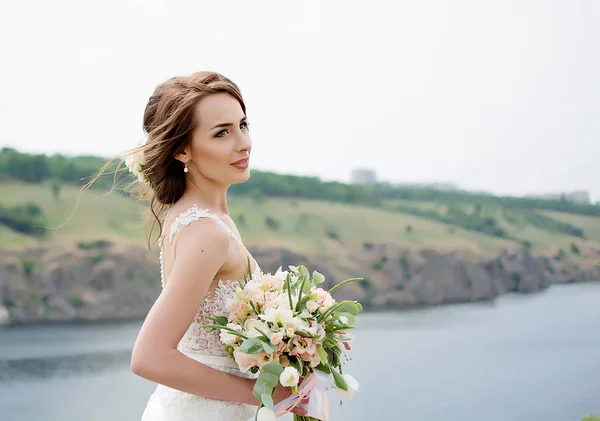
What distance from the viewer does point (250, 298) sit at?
5.34ft

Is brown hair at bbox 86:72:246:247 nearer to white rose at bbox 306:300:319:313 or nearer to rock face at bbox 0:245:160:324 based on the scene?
white rose at bbox 306:300:319:313

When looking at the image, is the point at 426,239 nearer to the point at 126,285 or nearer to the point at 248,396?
the point at 126,285

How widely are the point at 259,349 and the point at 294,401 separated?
0.18 meters

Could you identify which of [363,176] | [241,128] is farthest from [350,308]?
[363,176]

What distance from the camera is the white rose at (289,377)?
59.6 inches

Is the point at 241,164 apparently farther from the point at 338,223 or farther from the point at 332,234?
the point at 338,223

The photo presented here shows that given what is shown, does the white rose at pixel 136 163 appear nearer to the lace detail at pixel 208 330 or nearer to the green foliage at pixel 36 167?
the lace detail at pixel 208 330

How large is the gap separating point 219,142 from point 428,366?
2738cm

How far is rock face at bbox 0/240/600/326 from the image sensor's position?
30.8 m

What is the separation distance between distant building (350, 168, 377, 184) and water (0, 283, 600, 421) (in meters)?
11.6

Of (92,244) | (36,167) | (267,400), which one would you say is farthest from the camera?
(36,167)

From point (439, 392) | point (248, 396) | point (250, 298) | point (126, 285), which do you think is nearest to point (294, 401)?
point (248, 396)

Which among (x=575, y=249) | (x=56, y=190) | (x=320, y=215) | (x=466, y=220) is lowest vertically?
(x=575, y=249)

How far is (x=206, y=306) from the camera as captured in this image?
5.60 ft
